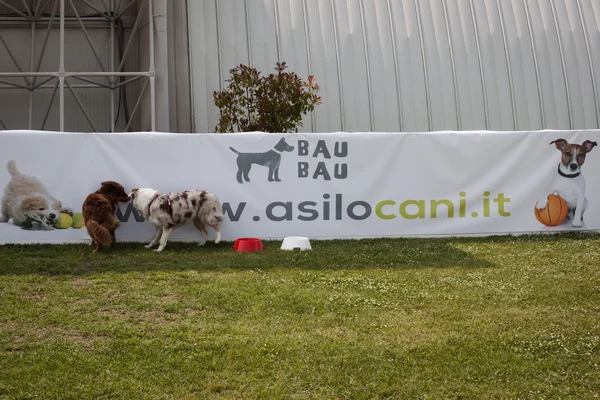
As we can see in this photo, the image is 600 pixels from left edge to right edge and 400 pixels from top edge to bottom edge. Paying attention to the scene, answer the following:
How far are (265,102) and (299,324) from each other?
29.4ft

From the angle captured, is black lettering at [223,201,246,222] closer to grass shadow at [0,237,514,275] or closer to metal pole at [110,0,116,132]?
grass shadow at [0,237,514,275]

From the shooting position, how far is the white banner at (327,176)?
11328 millimetres

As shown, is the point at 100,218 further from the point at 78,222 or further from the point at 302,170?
the point at 302,170

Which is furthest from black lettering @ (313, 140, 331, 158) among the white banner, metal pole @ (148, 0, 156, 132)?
metal pole @ (148, 0, 156, 132)

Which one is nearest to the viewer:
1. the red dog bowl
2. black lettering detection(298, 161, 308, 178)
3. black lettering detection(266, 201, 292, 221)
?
the red dog bowl

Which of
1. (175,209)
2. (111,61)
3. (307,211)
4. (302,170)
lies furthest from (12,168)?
(111,61)

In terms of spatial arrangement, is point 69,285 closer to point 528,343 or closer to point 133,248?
point 133,248

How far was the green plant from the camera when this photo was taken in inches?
609

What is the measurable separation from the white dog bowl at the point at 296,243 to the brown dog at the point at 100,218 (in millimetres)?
2447

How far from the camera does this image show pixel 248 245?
10797 mm

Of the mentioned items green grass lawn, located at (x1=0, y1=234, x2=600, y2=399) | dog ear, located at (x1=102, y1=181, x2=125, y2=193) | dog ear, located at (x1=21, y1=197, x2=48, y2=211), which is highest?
dog ear, located at (x1=102, y1=181, x2=125, y2=193)

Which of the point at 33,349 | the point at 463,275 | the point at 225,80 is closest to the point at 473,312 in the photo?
the point at 463,275

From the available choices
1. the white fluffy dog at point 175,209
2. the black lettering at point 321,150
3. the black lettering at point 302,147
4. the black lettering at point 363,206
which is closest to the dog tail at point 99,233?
the white fluffy dog at point 175,209

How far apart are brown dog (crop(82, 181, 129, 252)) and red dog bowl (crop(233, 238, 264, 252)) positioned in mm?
1760
